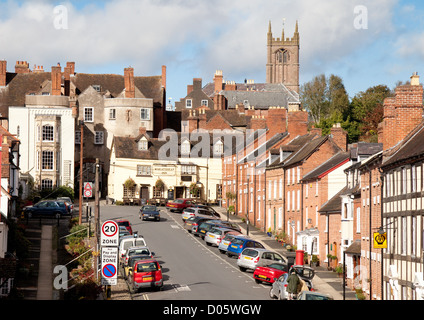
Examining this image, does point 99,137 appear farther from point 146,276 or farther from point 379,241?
point 379,241

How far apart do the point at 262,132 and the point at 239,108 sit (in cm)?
3693

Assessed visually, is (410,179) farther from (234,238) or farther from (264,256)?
(234,238)

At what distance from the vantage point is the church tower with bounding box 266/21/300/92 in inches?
7175

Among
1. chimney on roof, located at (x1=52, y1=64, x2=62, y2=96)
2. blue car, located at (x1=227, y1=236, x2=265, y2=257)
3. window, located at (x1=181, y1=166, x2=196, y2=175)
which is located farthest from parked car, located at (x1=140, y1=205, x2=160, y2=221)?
chimney on roof, located at (x1=52, y1=64, x2=62, y2=96)

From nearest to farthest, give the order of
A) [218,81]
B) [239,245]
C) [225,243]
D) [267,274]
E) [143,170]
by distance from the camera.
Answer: [267,274]
[239,245]
[225,243]
[143,170]
[218,81]

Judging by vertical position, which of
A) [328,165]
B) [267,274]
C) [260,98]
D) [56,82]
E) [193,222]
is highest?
[260,98]

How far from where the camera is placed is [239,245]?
5322 centimetres

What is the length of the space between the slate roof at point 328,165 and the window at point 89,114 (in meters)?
46.4

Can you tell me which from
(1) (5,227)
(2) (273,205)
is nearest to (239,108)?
(2) (273,205)

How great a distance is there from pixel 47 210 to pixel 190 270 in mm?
24598

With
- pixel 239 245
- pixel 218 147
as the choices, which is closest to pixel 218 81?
pixel 218 147

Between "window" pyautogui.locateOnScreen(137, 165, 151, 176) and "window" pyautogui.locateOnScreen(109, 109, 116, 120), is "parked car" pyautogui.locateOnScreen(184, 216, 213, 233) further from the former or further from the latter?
"window" pyautogui.locateOnScreen(109, 109, 116, 120)

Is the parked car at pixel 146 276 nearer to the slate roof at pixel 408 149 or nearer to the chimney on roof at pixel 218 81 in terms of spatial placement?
the slate roof at pixel 408 149

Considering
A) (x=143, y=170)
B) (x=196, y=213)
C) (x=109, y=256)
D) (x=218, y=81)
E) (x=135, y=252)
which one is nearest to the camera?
(x=109, y=256)
